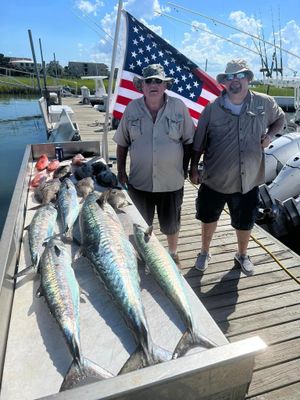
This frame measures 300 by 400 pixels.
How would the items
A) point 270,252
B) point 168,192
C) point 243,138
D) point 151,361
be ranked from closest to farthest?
point 151,361
point 243,138
point 168,192
point 270,252

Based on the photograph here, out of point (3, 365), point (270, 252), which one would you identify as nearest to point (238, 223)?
point (270, 252)

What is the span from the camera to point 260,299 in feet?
10.9

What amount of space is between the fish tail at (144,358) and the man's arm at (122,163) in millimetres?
2174

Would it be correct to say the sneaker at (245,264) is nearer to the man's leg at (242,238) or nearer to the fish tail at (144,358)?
the man's leg at (242,238)

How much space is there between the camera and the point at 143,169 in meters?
3.18

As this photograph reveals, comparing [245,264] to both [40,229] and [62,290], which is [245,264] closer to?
[40,229]

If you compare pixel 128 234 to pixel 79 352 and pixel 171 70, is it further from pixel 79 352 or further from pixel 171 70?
pixel 171 70

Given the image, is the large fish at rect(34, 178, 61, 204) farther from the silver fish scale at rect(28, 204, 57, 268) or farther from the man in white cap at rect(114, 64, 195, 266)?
the man in white cap at rect(114, 64, 195, 266)

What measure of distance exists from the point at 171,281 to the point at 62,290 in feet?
1.99

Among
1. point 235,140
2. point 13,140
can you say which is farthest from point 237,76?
point 13,140

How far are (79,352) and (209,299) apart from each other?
212cm

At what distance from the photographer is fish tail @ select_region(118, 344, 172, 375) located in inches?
56.0

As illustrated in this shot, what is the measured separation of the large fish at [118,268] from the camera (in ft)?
4.89

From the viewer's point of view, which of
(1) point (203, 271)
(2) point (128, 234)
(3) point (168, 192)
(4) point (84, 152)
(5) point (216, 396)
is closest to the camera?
(5) point (216, 396)
